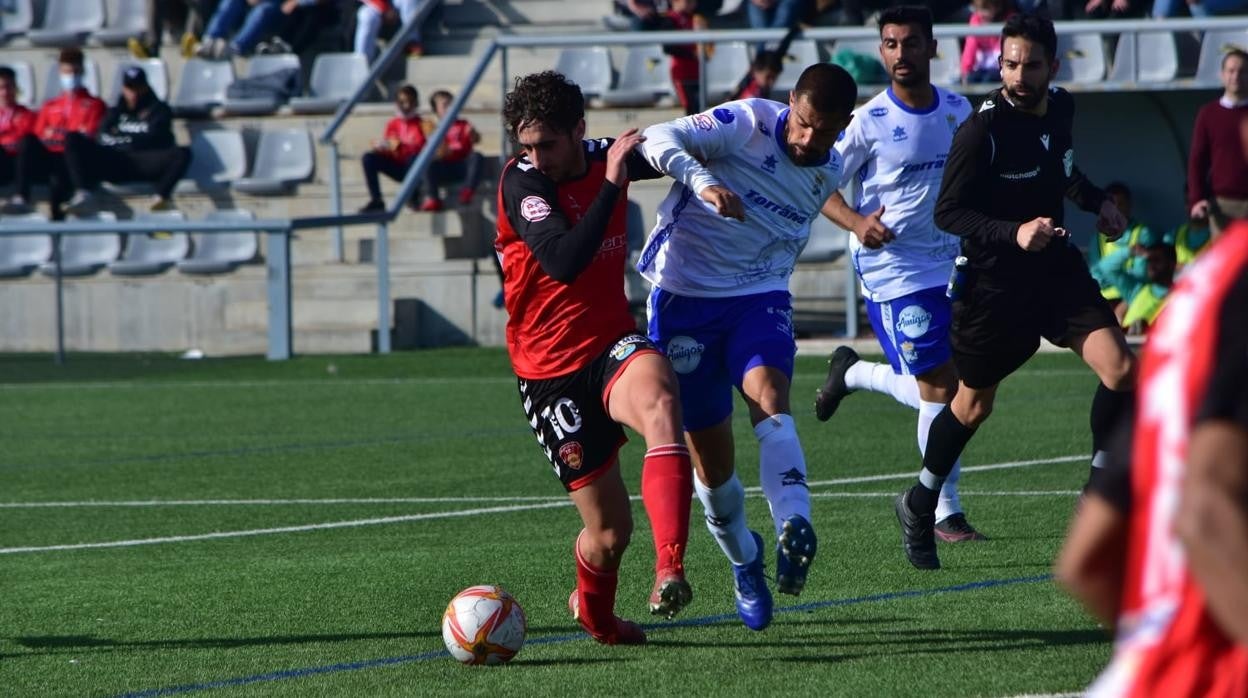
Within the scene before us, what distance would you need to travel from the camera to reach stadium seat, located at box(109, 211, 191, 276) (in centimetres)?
2241

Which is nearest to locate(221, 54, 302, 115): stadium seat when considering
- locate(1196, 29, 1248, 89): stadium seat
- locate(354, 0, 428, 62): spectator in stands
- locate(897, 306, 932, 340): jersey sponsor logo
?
locate(354, 0, 428, 62): spectator in stands

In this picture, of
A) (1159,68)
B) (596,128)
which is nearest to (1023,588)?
(1159,68)

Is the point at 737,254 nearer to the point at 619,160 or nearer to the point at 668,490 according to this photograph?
the point at 619,160

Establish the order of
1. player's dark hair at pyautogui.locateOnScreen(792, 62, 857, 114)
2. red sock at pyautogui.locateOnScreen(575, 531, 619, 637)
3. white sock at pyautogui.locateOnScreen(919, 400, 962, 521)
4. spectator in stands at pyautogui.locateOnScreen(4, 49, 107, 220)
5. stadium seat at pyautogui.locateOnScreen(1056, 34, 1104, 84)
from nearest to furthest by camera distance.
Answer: red sock at pyautogui.locateOnScreen(575, 531, 619, 637), player's dark hair at pyautogui.locateOnScreen(792, 62, 857, 114), white sock at pyautogui.locateOnScreen(919, 400, 962, 521), stadium seat at pyautogui.locateOnScreen(1056, 34, 1104, 84), spectator in stands at pyautogui.locateOnScreen(4, 49, 107, 220)

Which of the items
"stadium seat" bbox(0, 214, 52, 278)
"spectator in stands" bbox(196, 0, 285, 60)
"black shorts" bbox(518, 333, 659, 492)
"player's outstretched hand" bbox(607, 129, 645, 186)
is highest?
"spectator in stands" bbox(196, 0, 285, 60)

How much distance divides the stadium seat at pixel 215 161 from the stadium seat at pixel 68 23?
315 centimetres

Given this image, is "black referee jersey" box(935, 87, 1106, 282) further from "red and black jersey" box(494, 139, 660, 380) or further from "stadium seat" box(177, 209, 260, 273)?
"stadium seat" box(177, 209, 260, 273)

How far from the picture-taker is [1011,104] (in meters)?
7.59

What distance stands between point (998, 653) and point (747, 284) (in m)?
1.73

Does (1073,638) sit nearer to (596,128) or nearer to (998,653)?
(998,653)

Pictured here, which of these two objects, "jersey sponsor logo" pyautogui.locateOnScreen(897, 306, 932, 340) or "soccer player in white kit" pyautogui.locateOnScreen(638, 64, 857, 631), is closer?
"soccer player in white kit" pyautogui.locateOnScreen(638, 64, 857, 631)

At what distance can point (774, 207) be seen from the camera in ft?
23.0

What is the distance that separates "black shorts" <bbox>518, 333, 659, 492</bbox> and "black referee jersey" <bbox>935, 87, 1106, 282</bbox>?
73.0 inches

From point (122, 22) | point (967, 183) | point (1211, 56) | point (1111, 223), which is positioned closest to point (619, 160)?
point (967, 183)
